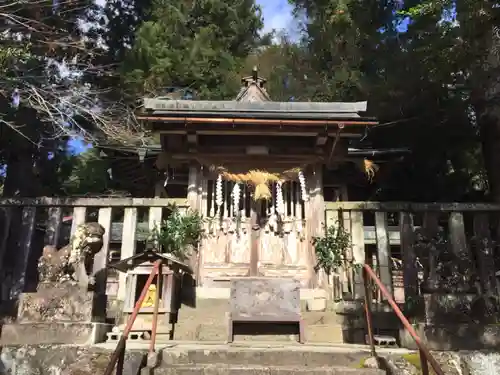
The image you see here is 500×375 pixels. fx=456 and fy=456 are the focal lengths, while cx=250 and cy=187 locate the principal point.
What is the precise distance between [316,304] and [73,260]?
4308 mm

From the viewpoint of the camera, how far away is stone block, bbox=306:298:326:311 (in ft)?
27.1

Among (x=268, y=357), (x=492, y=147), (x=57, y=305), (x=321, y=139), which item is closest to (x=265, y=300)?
(x=268, y=357)

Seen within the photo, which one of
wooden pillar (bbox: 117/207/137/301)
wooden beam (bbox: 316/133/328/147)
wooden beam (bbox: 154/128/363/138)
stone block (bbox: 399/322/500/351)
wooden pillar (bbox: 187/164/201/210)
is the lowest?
stone block (bbox: 399/322/500/351)

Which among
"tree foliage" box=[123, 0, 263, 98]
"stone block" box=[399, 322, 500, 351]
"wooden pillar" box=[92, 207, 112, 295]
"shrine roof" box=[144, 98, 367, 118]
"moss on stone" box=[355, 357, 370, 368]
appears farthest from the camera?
"tree foliage" box=[123, 0, 263, 98]

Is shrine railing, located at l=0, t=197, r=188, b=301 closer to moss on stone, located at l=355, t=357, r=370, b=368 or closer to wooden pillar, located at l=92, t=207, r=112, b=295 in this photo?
wooden pillar, located at l=92, t=207, r=112, b=295

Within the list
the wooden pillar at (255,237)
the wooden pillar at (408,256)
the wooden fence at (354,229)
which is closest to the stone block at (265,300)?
the wooden pillar at (255,237)

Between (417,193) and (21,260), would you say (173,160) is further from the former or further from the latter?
(417,193)

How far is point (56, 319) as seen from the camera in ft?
20.0

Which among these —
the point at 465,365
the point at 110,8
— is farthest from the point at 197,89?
the point at 465,365

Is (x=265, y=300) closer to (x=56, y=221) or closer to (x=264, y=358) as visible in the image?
(x=264, y=358)

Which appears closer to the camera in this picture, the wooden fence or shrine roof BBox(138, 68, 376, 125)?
the wooden fence

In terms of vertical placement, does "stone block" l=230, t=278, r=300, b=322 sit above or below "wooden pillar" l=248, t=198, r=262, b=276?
below

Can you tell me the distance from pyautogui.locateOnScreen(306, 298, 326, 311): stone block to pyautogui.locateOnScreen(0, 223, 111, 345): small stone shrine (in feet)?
11.7

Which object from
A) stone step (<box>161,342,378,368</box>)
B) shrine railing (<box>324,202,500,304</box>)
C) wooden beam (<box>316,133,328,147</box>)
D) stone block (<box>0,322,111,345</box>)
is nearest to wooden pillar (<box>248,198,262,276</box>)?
shrine railing (<box>324,202,500,304</box>)
